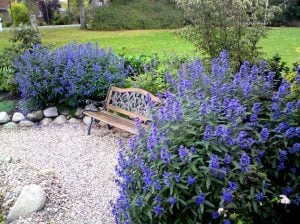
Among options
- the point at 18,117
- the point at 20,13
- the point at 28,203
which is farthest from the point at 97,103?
the point at 20,13

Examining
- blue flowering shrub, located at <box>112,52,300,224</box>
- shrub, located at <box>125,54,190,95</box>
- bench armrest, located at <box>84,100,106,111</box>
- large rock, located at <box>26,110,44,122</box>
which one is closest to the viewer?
blue flowering shrub, located at <box>112,52,300,224</box>

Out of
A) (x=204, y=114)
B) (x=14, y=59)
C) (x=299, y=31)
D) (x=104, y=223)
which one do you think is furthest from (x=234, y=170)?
(x=299, y=31)

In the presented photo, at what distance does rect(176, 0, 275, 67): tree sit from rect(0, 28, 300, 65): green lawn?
491 centimetres

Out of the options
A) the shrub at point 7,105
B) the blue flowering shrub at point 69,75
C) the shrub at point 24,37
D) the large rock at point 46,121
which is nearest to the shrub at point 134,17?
the shrub at point 24,37

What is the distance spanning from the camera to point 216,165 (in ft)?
8.50

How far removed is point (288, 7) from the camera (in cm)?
2172

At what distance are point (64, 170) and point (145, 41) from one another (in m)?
12.4

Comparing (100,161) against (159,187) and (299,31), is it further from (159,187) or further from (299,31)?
(299,31)

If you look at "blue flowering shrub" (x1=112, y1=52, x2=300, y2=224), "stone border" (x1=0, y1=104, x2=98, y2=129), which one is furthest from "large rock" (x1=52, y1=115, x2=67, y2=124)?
"blue flowering shrub" (x1=112, y1=52, x2=300, y2=224)

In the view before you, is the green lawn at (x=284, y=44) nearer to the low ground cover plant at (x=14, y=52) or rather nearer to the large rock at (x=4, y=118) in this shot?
the low ground cover plant at (x=14, y=52)

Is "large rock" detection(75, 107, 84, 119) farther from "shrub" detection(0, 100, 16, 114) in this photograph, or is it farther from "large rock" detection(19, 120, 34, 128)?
"shrub" detection(0, 100, 16, 114)

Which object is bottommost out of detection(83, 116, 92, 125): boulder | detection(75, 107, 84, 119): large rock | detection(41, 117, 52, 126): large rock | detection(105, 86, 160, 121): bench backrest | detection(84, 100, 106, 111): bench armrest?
detection(41, 117, 52, 126): large rock

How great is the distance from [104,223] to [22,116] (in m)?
4.00

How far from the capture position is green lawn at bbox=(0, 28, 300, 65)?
44.9 feet
